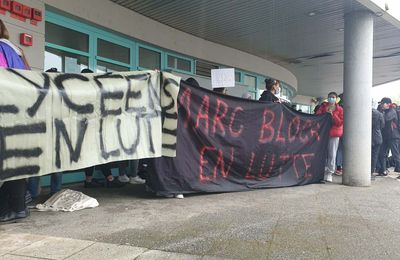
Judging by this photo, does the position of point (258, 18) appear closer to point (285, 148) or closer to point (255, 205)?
point (285, 148)

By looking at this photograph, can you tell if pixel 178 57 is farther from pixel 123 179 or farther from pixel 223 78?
pixel 123 179

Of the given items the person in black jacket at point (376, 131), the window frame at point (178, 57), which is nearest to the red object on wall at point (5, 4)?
the window frame at point (178, 57)

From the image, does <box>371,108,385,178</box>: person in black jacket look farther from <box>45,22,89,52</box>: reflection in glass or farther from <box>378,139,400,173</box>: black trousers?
<box>45,22,89,52</box>: reflection in glass

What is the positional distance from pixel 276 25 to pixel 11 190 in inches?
302

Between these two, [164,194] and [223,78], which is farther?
[223,78]

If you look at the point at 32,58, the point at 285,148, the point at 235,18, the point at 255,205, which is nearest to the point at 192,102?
the point at 255,205

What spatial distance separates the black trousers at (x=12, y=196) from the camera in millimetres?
4512

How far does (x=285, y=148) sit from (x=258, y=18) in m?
3.64

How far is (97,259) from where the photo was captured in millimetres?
3463

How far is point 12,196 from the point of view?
4520 millimetres

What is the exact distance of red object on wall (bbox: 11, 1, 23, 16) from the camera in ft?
20.8

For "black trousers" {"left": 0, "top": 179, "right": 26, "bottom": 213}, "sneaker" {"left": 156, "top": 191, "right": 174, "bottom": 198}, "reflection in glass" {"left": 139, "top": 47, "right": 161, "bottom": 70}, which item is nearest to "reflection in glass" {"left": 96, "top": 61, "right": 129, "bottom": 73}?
"reflection in glass" {"left": 139, "top": 47, "right": 161, "bottom": 70}

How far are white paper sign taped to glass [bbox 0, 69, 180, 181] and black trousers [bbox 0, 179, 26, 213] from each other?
15.0 inches

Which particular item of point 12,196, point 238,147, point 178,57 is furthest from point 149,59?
point 12,196
